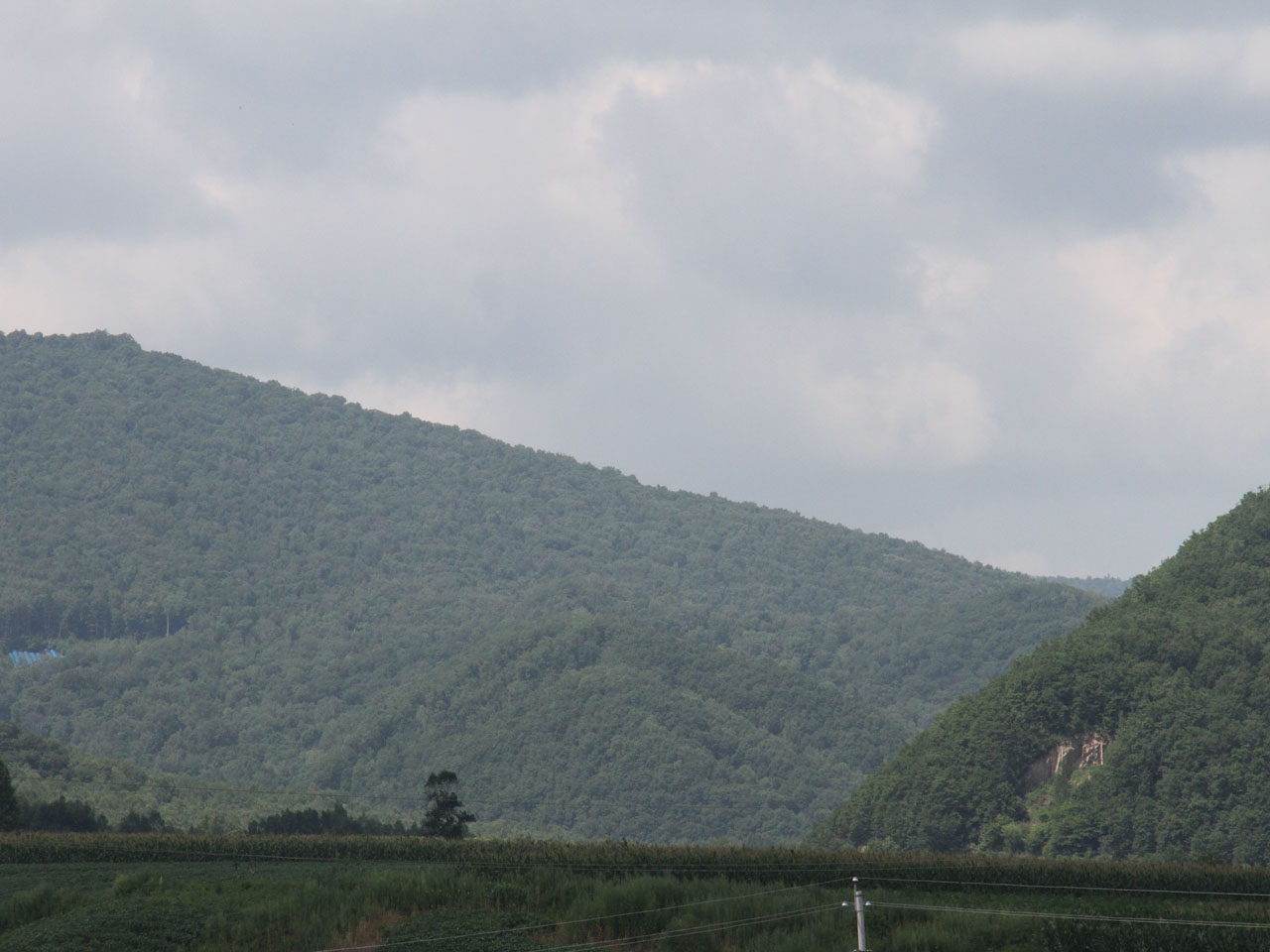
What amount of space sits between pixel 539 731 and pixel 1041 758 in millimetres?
77850

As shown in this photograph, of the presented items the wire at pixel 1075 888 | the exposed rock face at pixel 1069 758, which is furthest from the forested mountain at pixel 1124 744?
the wire at pixel 1075 888

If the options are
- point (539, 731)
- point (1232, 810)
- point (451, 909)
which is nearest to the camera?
point (451, 909)

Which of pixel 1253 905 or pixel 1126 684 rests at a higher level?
pixel 1126 684

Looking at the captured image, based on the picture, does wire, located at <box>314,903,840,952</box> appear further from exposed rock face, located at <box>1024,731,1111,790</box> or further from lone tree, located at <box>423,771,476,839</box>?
exposed rock face, located at <box>1024,731,1111,790</box>

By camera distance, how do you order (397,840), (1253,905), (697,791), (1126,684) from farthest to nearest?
(697,791) → (1126,684) → (397,840) → (1253,905)

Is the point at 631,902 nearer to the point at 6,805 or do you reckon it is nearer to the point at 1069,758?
the point at 6,805

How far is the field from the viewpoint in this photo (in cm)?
4284

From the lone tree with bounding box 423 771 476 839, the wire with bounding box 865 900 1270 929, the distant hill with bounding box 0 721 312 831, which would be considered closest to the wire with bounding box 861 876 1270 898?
the wire with bounding box 865 900 1270 929

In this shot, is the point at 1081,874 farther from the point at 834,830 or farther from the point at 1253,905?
the point at 834,830

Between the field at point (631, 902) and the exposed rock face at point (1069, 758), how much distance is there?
2496 inches

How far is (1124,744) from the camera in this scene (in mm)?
115812

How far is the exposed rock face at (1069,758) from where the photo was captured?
121562 mm

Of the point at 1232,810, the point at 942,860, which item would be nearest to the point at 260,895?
the point at 942,860

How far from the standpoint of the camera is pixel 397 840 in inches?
2729
